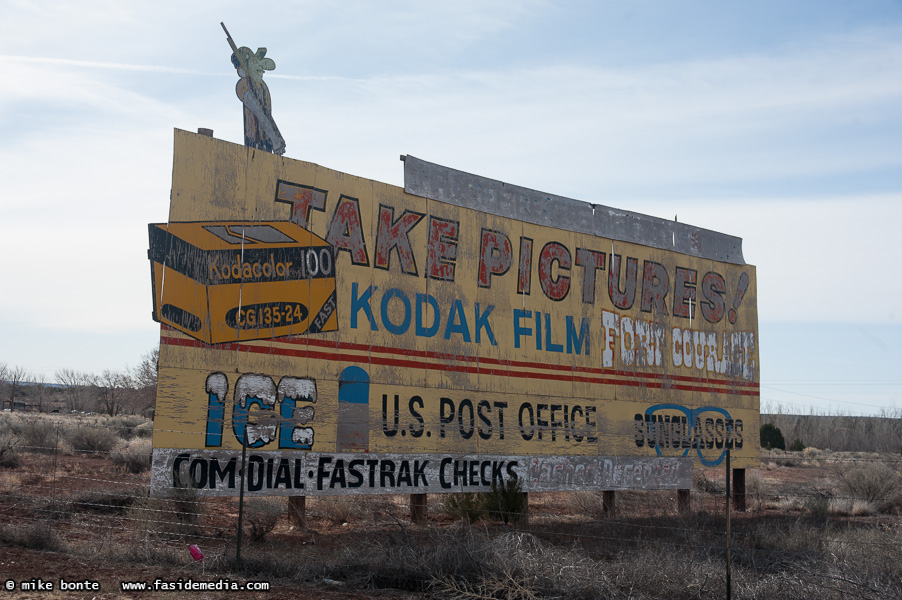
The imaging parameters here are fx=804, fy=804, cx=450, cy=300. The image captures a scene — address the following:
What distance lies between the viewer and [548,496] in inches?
940

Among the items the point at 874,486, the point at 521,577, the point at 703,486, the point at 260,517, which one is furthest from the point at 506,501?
the point at 874,486

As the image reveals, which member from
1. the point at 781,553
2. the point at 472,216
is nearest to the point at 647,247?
the point at 472,216

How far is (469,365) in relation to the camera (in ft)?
55.9

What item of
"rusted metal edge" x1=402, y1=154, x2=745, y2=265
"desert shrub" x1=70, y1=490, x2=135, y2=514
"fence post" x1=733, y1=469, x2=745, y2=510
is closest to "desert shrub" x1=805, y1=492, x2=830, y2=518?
"fence post" x1=733, y1=469, x2=745, y2=510

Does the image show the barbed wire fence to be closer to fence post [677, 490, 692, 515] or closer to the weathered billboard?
fence post [677, 490, 692, 515]

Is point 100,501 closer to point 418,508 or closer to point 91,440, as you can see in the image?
point 418,508

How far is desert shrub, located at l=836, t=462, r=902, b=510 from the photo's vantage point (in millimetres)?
25092

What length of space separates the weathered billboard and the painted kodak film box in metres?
0.03

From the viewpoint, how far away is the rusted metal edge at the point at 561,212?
56.1 ft

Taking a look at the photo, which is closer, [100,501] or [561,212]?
[100,501]

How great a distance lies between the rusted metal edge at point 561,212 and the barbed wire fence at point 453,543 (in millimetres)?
6570

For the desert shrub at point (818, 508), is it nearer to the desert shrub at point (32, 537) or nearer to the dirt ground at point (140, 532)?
the dirt ground at point (140, 532)

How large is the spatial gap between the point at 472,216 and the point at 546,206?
8.19 ft

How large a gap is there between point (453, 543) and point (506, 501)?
20.2 ft
